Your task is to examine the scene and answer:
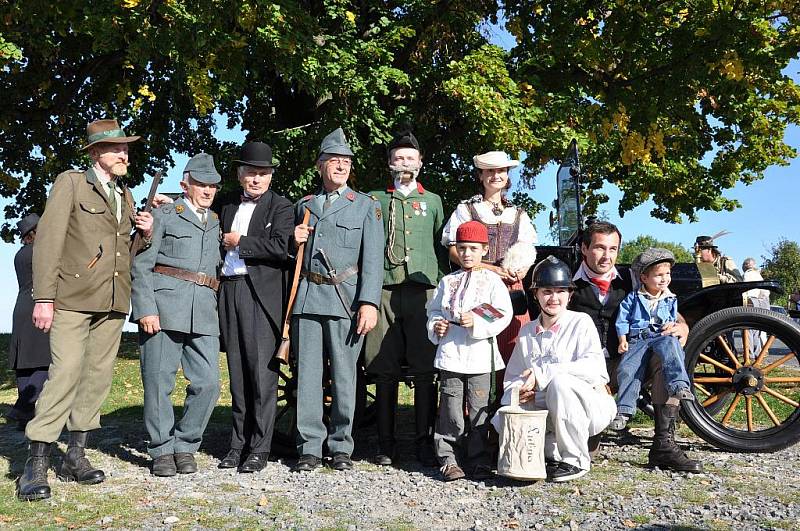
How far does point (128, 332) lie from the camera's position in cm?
1791

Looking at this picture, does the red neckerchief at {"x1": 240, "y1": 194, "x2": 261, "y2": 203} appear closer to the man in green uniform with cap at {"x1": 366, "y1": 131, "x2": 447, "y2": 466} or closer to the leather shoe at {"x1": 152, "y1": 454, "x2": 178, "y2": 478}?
the man in green uniform with cap at {"x1": 366, "y1": 131, "x2": 447, "y2": 466}

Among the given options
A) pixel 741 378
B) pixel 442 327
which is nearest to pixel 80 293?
pixel 442 327

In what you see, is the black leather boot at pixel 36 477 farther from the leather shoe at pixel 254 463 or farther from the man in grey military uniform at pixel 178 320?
the leather shoe at pixel 254 463

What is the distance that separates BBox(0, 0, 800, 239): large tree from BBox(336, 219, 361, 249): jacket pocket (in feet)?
17.3

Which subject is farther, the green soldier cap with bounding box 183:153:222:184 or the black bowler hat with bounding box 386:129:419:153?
the black bowler hat with bounding box 386:129:419:153

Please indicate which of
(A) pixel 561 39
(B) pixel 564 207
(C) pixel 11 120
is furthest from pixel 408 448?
(C) pixel 11 120

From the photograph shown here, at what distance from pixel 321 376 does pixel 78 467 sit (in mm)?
1642

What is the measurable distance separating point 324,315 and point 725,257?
24.5ft

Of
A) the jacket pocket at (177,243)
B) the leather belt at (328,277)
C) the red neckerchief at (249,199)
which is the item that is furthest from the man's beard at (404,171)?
the jacket pocket at (177,243)

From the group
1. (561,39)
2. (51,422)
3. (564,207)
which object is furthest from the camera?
(561,39)

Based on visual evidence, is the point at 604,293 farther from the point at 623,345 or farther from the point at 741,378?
the point at 741,378

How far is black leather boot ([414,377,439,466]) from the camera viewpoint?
16.4 feet

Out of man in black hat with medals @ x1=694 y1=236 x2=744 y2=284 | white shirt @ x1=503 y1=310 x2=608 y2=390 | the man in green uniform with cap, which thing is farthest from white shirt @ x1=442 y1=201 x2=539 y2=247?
man in black hat with medals @ x1=694 y1=236 x2=744 y2=284

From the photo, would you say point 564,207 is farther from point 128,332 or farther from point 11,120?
point 128,332
